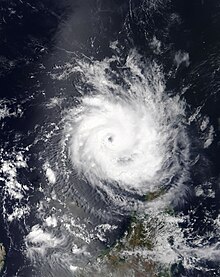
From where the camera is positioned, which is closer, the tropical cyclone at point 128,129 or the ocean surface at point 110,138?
the ocean surface at point 110,138

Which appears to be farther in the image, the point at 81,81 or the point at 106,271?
the point at 81,81

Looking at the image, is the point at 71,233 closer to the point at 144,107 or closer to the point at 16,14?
the point at 144,107

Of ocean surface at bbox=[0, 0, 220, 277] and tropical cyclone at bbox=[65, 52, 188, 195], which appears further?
tropical cyclone at bbox=[65, 52, 188, 195]

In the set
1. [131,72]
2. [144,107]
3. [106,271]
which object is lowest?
[106,271]

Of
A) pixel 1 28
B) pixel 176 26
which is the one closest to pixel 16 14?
pixel 1 28

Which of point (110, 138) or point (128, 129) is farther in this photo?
point (110, 138)

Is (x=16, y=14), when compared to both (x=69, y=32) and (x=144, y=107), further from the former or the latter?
(x=144, y=107)

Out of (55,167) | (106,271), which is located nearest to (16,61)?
(55,167)

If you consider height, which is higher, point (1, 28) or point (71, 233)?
point (1, 28)

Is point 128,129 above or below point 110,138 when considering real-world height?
above
